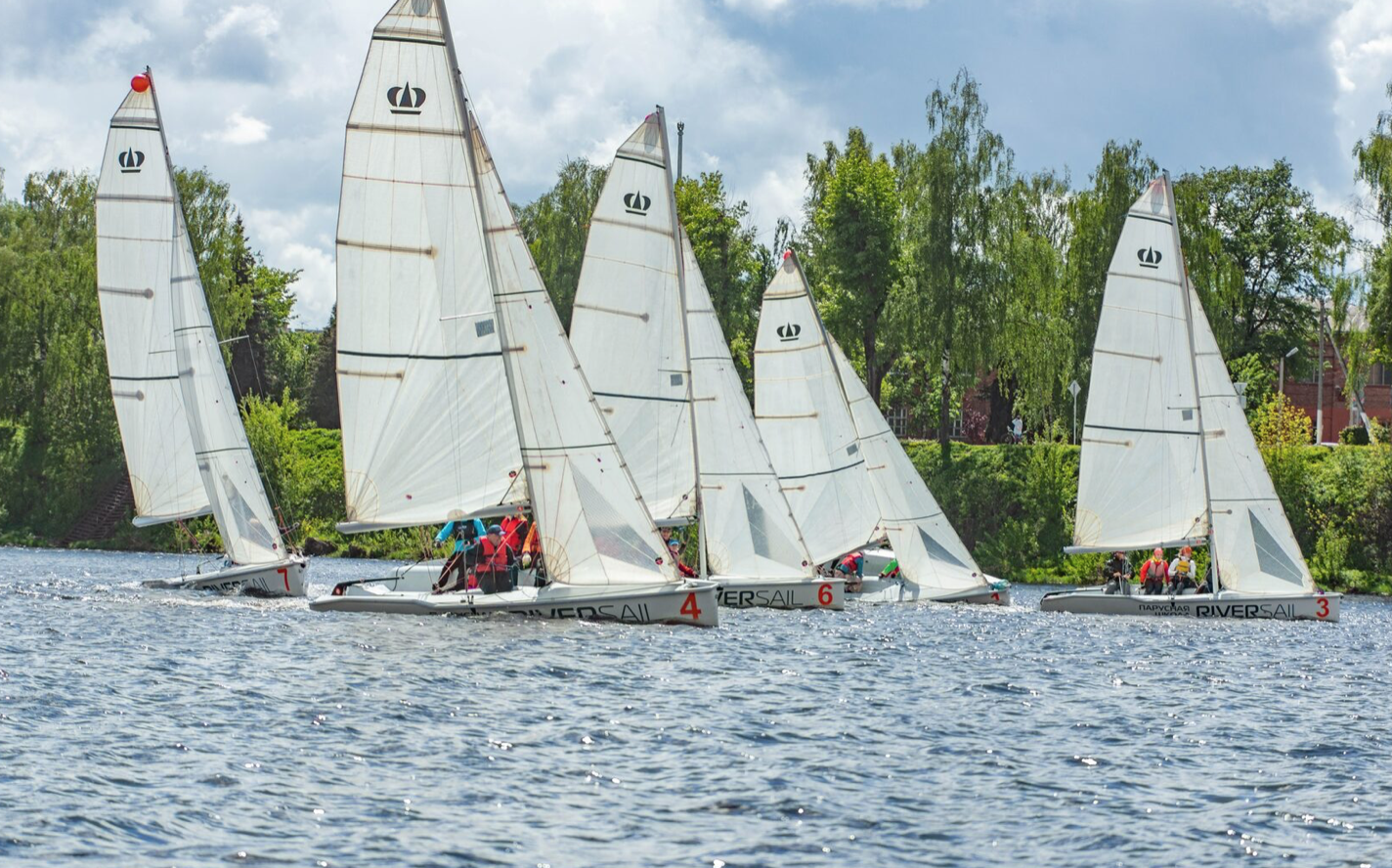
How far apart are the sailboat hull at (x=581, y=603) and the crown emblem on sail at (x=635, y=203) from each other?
32.3ft

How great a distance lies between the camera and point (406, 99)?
97.0 feet

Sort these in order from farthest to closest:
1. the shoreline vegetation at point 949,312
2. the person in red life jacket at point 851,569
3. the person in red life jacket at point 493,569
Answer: the shoreline vegetation at point 949,312 → the person in red life jacket at point 851,569 → the person in red life jacket at point 493,569

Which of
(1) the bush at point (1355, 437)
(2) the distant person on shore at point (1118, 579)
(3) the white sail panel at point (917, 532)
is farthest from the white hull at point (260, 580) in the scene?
Answer: (1) the bush at point (1355, 437)

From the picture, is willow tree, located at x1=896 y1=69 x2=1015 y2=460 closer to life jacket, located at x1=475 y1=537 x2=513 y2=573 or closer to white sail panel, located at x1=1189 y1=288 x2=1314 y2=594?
→ white sail panel, located at x1=1189 y1=288 x2=1314 y2=594

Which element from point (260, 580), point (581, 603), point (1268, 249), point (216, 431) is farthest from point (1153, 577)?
point (1268, 249)

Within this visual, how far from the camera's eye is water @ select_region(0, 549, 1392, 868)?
44.1 feet

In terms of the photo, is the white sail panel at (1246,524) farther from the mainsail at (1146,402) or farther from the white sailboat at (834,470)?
the white sailboat at (834,470)

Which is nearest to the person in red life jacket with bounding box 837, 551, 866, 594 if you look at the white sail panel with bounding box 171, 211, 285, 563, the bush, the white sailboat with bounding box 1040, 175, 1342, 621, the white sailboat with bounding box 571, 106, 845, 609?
the white sailboat with bounding box 571, 106, 845, 609

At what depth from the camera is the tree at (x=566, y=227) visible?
73062mm

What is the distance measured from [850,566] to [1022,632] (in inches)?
431

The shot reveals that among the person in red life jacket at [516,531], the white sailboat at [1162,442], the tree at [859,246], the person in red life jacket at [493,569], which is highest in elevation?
the tree at [859,246]

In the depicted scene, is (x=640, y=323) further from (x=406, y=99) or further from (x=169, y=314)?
(x=169, y=314)

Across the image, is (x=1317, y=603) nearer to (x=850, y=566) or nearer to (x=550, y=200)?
(x=850, y=566)

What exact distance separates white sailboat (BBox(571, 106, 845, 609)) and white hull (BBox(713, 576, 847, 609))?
0.07ft
